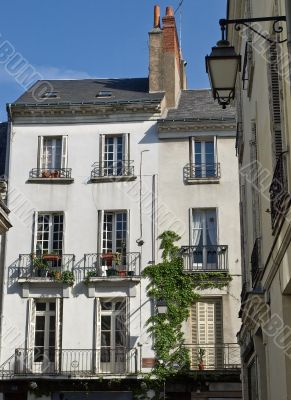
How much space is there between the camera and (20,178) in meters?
27.4

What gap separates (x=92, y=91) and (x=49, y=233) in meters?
6.44

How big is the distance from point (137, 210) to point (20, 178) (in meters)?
4.56

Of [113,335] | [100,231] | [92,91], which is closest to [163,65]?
[92,91]

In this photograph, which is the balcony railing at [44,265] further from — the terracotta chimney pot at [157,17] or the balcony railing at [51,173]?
the terracotta chimney pot at [157,17]

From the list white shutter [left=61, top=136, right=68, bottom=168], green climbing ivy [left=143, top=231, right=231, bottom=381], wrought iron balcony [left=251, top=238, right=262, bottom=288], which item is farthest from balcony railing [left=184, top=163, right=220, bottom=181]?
wrought iron balcony [left=251, top=238, right=262, bottom=288]

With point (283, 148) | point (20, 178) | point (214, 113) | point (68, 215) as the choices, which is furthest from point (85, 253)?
point (283, 148)

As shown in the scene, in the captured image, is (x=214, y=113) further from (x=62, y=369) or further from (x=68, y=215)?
(x=62, y=369)

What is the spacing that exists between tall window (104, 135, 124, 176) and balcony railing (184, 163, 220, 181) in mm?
2415

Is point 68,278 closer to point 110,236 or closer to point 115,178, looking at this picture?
point 110,236

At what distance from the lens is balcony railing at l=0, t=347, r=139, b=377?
25203 millimetres

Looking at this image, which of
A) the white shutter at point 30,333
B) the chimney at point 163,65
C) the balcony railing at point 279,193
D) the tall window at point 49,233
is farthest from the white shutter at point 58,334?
the balcony railing at point 279,193

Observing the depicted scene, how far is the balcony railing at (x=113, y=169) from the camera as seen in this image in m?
27.1

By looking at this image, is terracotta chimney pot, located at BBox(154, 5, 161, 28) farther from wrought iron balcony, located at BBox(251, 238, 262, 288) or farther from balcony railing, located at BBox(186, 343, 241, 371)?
wrought iron balcony, located at BBox(251, 238, 262, 288)

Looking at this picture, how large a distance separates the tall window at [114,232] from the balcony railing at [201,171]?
2.74 metres
